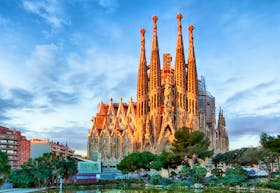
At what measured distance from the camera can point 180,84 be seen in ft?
211

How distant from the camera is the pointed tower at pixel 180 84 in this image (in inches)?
2498

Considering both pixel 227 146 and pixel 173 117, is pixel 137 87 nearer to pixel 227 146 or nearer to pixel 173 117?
pixel 173 117

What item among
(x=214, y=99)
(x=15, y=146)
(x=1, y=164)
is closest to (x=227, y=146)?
(x=214, y=99)

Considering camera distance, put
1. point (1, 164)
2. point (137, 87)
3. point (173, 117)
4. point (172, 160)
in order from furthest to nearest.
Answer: point (137, 87), point (173, 117), point (172, 160), point (1, 164)

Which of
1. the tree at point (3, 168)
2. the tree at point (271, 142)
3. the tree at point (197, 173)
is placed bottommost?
the tree at point (197, 173)

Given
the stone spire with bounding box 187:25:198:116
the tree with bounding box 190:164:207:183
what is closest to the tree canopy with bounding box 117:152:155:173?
the tree with bounding box 190:164:207:183

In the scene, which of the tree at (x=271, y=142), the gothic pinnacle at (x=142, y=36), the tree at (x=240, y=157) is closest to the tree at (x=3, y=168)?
the tree at (x=271, y=142)

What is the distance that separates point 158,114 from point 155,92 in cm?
405

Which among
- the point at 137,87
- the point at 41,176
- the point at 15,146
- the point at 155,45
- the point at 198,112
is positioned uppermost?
the point at 155,45

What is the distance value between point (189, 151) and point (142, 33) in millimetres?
30151

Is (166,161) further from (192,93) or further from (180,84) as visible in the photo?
(180,84)

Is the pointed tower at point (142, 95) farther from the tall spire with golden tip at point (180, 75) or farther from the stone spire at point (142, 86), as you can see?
the tall spire with golden tip at point (180, 75)

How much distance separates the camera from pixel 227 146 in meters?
74.0

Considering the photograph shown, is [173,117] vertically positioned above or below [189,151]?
above
